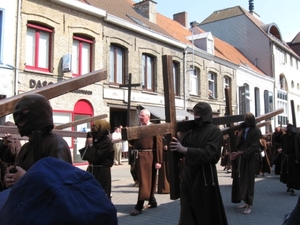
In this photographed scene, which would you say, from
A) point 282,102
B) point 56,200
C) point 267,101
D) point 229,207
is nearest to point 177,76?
point 267,101

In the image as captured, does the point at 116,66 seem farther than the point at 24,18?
Yes

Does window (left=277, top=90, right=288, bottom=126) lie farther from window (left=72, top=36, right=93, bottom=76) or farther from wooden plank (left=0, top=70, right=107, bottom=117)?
wooden plank (left=0, top=70, right=107, bottom=117)

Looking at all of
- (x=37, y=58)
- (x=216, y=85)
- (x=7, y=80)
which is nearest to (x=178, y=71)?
(x=216, y=85)

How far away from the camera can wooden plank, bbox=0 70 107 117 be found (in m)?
2.28

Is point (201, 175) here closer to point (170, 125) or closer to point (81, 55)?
point (170, 125)

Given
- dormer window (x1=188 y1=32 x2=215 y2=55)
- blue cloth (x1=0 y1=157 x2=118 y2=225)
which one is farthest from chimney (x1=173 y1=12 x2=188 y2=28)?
blue cloth (x1=0 y1=157 x2=118 y2=225)

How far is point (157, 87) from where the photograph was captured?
20266 mm

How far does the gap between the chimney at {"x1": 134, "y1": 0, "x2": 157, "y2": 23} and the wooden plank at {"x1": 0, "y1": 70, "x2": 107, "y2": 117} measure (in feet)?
67.3

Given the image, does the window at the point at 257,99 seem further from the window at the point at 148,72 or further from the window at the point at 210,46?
the window at the point at 148,72

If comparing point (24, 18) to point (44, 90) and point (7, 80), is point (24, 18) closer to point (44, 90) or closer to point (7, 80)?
point (7, 80)

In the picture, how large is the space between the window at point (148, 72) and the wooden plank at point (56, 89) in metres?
16.7

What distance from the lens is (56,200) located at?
1024mm

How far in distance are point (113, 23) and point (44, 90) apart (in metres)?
15.7

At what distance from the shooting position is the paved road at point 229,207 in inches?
244
